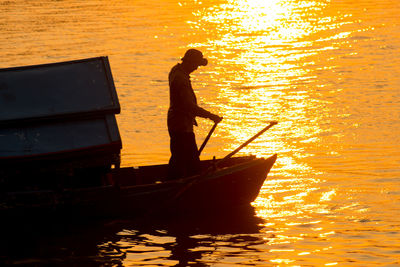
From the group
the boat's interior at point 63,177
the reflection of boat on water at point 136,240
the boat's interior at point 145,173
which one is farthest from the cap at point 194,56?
the reflection of boat on water at point 136,240

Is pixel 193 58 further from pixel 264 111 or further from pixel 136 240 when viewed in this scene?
pixel 264 111

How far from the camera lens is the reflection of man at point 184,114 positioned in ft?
44.4

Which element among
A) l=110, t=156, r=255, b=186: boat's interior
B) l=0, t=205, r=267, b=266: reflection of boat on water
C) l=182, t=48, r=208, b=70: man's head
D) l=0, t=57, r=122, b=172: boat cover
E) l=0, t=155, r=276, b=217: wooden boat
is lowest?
l=0, t=205, r=267, b=266: reflection of boat on water

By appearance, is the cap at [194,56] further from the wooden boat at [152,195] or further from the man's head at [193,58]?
the wooden boat at [152,195]

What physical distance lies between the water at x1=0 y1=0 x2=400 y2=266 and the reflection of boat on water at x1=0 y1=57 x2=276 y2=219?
500mm

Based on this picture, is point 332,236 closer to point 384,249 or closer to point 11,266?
point 384,249

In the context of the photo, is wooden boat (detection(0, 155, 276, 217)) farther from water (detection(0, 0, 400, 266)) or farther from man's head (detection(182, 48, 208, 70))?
man's head (detection(182, 48, 208, 70))

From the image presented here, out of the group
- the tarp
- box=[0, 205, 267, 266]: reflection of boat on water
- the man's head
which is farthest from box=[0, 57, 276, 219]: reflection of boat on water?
the man's head

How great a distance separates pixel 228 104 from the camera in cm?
2345

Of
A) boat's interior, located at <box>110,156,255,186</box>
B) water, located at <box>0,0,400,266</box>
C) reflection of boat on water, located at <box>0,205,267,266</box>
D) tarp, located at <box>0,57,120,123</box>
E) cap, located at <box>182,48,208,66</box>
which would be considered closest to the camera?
reflection of boat on water, located at <box>0,205,267,266</box>

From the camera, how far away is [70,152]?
12992 mm

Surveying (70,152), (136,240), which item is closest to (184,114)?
(70,152)

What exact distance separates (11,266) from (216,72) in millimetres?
16799

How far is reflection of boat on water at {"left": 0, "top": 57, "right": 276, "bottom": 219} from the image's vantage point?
13047 mm
